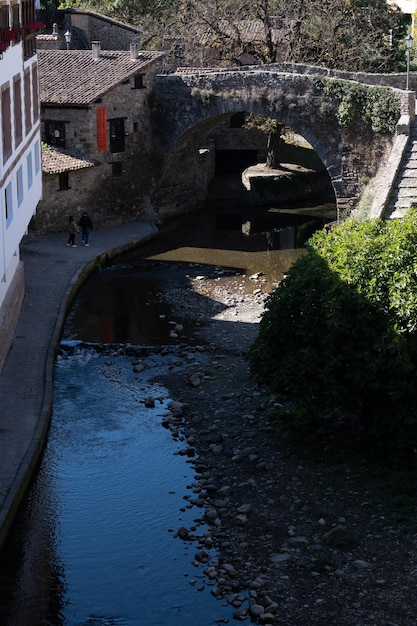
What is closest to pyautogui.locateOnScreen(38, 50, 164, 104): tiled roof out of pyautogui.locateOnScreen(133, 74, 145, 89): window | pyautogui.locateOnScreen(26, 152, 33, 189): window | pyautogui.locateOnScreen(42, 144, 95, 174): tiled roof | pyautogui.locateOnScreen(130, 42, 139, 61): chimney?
pyautogui.locateOnScreen(130, 42, 139, 61): chimney

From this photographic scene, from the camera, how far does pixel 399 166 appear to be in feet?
128

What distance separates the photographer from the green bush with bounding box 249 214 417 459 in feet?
75.4

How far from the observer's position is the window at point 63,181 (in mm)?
44188

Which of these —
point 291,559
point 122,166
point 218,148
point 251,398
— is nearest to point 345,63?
point 218,148

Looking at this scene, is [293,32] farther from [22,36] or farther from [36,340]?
[36,340]

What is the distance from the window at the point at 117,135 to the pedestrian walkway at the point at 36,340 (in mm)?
3392

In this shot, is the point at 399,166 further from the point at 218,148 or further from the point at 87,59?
the point at 218,148

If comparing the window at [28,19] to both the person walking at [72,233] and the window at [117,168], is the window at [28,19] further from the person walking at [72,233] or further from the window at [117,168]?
the window at [117,168]

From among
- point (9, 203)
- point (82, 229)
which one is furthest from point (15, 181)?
point (82, 229)

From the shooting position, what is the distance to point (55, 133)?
149 feet

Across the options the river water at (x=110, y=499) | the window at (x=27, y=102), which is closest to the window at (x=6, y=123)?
the window at (x=27, y=102)

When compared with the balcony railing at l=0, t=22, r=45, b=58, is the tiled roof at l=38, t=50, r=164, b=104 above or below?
below

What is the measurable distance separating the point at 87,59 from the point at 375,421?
28288mm

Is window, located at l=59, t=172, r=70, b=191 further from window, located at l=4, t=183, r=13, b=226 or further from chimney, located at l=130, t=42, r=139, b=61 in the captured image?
window, located at l=4, t=183, r=13, b=226
